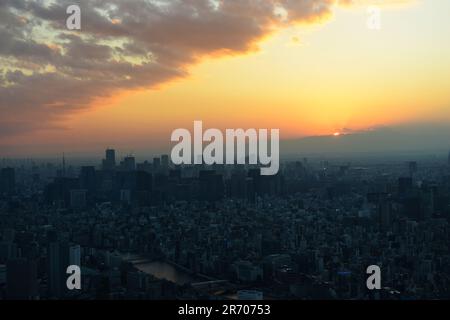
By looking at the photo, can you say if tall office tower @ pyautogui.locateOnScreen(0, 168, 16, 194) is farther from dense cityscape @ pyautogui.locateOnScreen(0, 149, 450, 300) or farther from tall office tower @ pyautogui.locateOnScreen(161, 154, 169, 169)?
tall office tower @ pyautogui.locateOnScreen(161, 154, 169, 169)

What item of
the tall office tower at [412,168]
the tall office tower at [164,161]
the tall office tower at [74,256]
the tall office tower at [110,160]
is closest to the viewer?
the tall office tower at [74,256]

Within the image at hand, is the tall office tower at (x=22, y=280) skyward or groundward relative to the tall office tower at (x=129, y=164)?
groundward

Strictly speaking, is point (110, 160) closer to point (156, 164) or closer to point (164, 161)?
point (156, 164)

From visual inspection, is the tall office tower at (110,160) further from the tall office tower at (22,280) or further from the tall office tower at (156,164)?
the tall office tower at (22,280)

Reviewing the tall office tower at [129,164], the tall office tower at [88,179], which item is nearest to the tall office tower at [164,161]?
the tall office tower at [129,164]

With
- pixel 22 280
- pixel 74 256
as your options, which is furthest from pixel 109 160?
pixel 22 280
